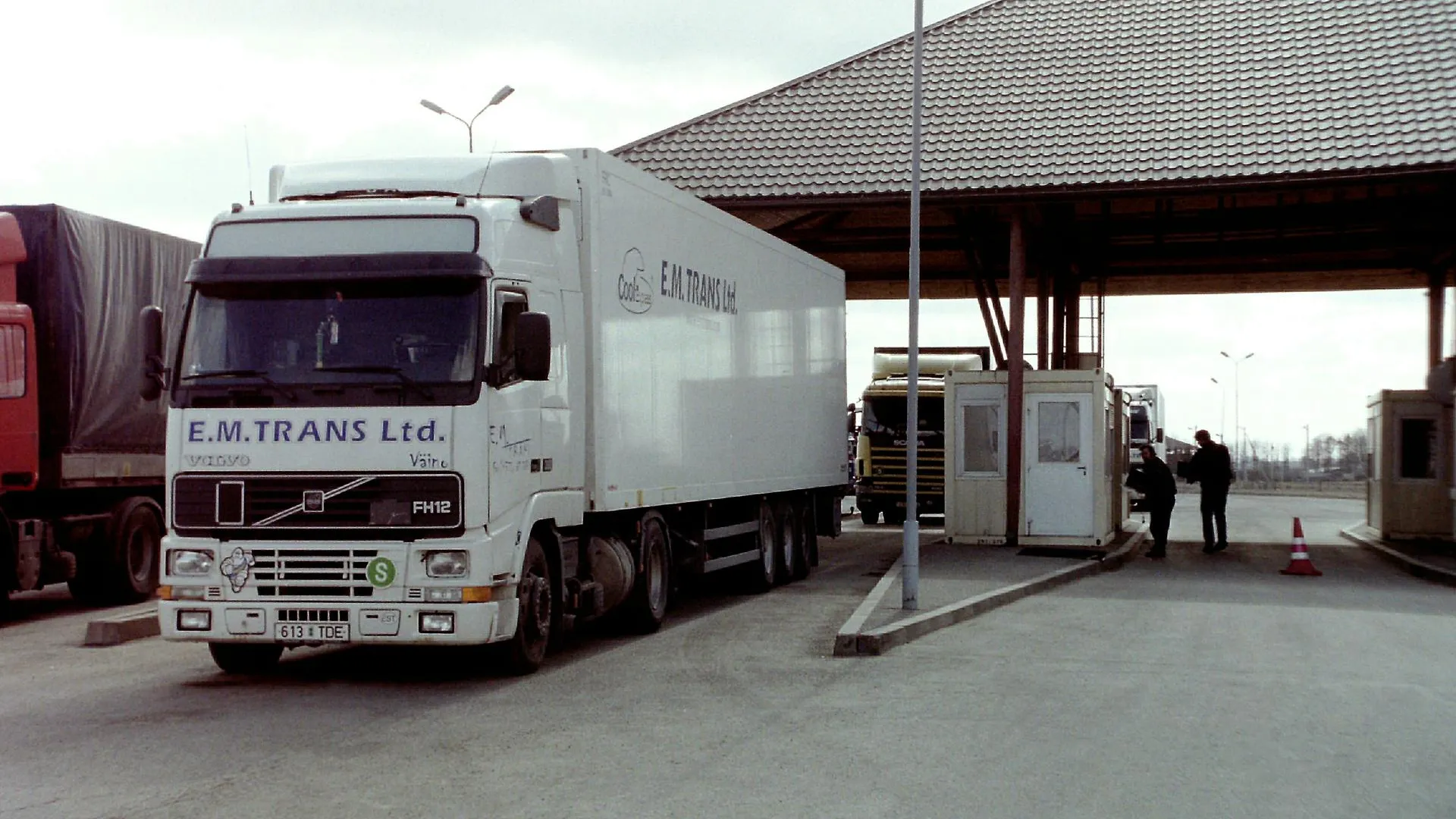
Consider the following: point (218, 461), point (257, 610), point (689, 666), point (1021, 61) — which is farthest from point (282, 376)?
point (1021, 61)

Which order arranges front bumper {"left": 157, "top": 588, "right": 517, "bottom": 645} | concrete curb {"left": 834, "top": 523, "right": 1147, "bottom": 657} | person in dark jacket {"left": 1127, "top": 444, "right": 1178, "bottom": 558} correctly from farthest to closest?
person in dark jacket {"left": 1127, "top": 444, "right": 1178, "bottom": 558} < concrete curb {"left": 834, "top": 523, "right": 1147, "bottom": 657} < front bumper {"left": 157, "top": 588, "right": 517, "bottom": 645}

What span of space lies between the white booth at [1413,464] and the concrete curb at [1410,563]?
2.30 feet

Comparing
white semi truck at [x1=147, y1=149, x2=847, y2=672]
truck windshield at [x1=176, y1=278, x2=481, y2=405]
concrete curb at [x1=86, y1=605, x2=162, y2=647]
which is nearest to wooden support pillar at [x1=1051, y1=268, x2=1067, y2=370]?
white semi truck at [x1=147, y1=149, x2=847, y2=672]

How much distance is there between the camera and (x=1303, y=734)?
8.91 metres

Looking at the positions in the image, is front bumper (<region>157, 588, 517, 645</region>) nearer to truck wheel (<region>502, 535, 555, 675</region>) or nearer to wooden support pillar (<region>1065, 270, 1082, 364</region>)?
truck wheel (<region>502, 535, 555, 675</region>)

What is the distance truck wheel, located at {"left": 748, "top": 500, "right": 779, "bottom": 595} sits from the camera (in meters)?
17.6

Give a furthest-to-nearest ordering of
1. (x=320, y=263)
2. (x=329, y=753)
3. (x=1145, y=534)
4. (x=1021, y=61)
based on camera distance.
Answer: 1. (x=1145, y=534)
2. (x=1021, y=61)
3. (x=320, y=263)
4. (x=329, y=753)

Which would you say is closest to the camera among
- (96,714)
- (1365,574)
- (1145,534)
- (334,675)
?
(96,714)

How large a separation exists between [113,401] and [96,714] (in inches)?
290

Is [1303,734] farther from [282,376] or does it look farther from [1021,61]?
[1021,61]

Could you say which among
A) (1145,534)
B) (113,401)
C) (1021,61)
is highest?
(1021,61)

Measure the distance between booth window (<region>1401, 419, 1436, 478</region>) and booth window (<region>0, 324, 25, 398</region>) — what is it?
22043mm

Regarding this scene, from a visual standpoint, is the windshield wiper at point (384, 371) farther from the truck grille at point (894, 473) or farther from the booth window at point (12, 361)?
the truck grille at point (894, 473)

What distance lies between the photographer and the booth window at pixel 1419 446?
27469 millimetres
